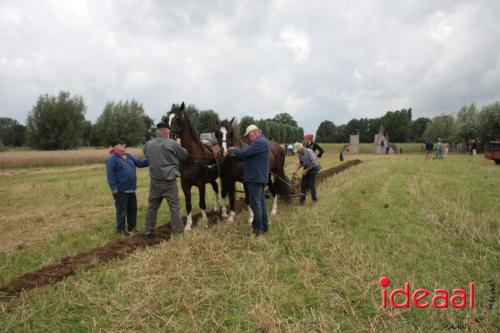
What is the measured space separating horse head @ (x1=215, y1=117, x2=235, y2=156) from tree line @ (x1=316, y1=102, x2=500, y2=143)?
50739mm

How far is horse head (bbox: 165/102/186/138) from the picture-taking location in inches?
253

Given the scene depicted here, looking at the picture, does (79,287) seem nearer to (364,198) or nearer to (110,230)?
(110,230)

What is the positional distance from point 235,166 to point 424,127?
133 metres

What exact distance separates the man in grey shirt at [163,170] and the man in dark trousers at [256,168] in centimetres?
111

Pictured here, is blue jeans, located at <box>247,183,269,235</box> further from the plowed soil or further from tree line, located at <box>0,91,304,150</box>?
tree line, located at <box>0,91,304,150</box>

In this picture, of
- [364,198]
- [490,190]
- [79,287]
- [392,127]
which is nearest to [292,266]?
[79,287]

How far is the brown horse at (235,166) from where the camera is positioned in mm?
6383

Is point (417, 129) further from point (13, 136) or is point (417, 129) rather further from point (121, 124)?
point (13, 136)

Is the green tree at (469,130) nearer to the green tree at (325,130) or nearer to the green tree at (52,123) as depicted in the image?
the green tree at (52,123)

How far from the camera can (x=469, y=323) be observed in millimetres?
3080

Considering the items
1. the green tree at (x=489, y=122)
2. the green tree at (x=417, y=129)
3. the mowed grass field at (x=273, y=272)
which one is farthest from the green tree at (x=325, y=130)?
the mowed grass field at (x=273, y=272)

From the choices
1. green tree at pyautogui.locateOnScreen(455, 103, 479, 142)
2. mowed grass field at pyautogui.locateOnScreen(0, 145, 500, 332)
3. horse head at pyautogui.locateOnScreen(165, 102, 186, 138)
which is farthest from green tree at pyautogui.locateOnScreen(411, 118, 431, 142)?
horse head at pyautogui.locateOnScreen(165, 102, 186, 138)

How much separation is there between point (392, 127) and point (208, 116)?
3183 inches

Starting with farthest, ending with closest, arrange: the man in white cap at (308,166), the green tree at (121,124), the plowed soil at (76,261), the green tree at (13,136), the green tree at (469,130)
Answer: the green tree at (13,136) < the green tree at (121,124) < the green tree at (469,130) < the man in white cap at (308,166) < the plowed soil at (76,261)
